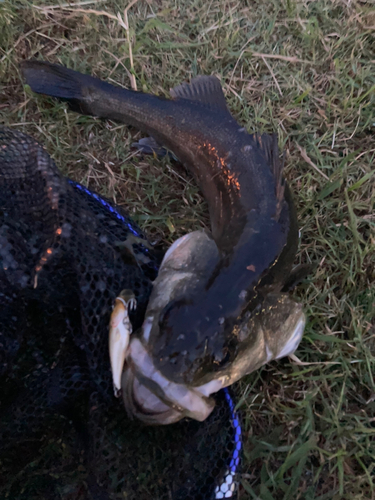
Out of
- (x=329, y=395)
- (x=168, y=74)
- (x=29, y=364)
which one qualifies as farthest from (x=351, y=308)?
(x=168, y=74)

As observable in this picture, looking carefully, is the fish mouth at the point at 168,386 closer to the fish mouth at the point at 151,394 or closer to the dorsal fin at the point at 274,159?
the fish mouth at the point at 151,394

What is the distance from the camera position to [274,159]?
2.35m

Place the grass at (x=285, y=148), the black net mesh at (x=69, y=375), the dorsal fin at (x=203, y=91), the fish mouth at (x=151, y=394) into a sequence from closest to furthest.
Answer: the fish mouth at (x=151, y=394) → the black net mesh at (x=69, y=375) → the grass at (x=285, y=148) → the dorsal fin at (x=203, y=91)

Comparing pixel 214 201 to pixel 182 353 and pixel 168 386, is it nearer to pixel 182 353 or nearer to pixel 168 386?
pixel 182 353

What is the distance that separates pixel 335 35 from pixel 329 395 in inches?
114

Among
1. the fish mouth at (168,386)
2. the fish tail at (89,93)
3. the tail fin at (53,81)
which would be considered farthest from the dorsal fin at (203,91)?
the fish mouth at (168,386)

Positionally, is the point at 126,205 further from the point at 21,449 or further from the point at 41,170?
the point at 21,449

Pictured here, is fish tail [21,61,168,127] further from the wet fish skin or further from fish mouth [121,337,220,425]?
fish mouth [121,337,220,425]

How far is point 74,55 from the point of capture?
10.3 feet

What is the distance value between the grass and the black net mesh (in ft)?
1.59

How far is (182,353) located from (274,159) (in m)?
1.36

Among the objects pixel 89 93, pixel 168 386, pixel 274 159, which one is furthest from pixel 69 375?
pixel 89 93

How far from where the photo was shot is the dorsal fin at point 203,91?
2.77m

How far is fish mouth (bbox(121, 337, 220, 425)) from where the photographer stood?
1.68 metres
